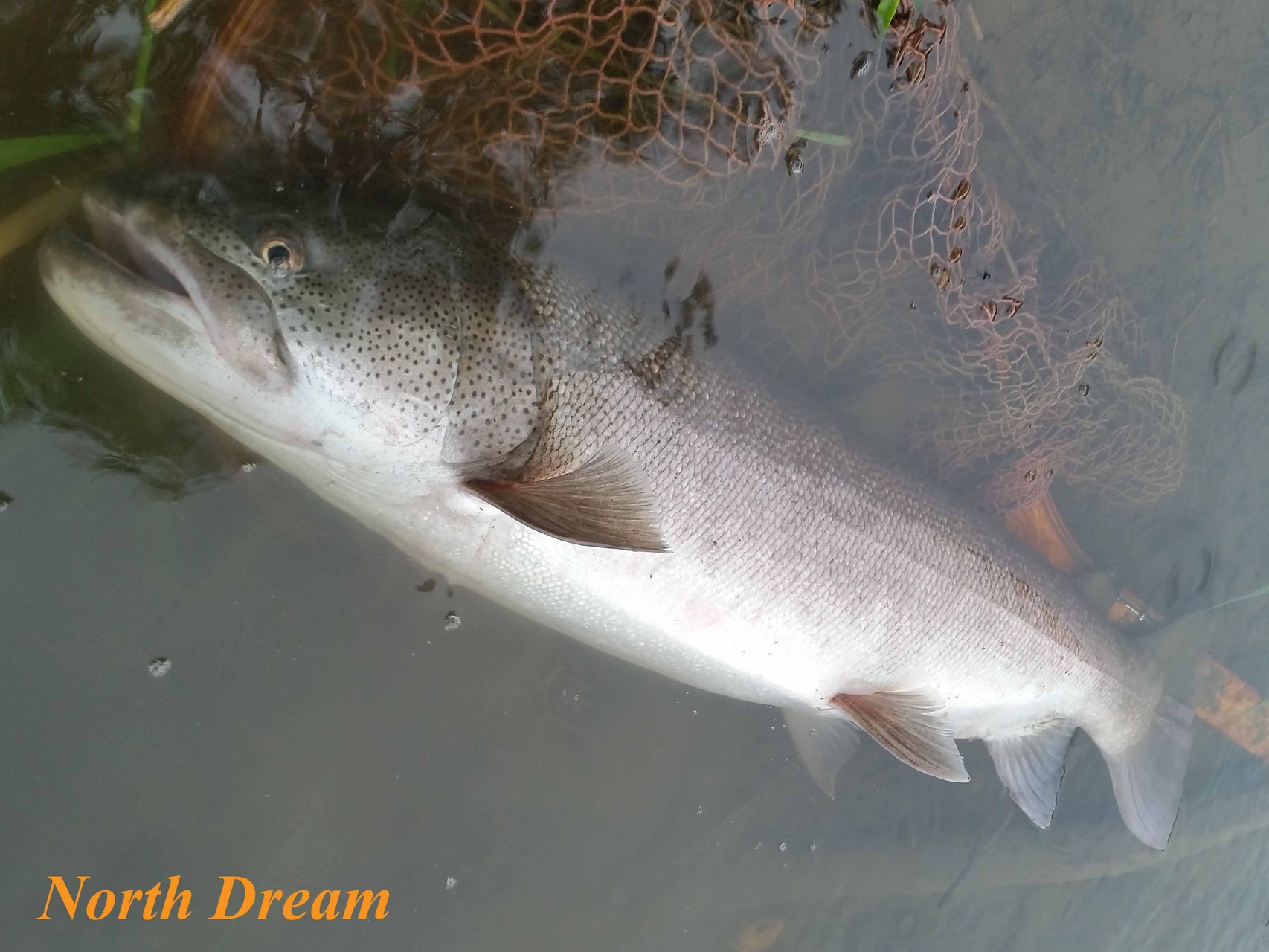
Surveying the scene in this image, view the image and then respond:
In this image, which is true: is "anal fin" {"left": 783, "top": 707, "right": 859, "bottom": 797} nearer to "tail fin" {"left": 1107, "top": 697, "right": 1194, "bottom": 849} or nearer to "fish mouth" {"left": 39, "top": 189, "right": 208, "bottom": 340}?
"tail fin" {"left": 1107, "top": 697, "right": 1194, "bottom": 849}

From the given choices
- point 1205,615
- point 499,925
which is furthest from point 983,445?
point 499,925

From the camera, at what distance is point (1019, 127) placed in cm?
344

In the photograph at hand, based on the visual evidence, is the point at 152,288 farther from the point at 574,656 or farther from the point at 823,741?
the point at 823,741

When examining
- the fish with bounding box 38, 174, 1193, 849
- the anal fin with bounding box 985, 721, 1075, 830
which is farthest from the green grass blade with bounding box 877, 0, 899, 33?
the anal fin with bounding box 985, 721, 1075, 830

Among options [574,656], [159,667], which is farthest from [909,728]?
[159,667]

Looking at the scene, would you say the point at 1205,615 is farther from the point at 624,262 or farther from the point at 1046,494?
the point at 624,262

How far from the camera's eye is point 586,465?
228 centimetres

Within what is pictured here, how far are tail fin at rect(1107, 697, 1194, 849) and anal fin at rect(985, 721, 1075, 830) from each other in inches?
16.2

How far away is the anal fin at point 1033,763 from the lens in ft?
11.2

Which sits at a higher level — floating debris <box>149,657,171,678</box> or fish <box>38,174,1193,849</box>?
fish <box>38,174,1193,849</box>

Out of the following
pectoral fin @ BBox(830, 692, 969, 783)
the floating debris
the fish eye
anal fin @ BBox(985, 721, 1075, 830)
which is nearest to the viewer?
the fish eye

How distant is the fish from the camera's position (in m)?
1.88

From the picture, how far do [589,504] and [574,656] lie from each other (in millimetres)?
1173

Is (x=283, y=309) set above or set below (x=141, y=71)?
below
